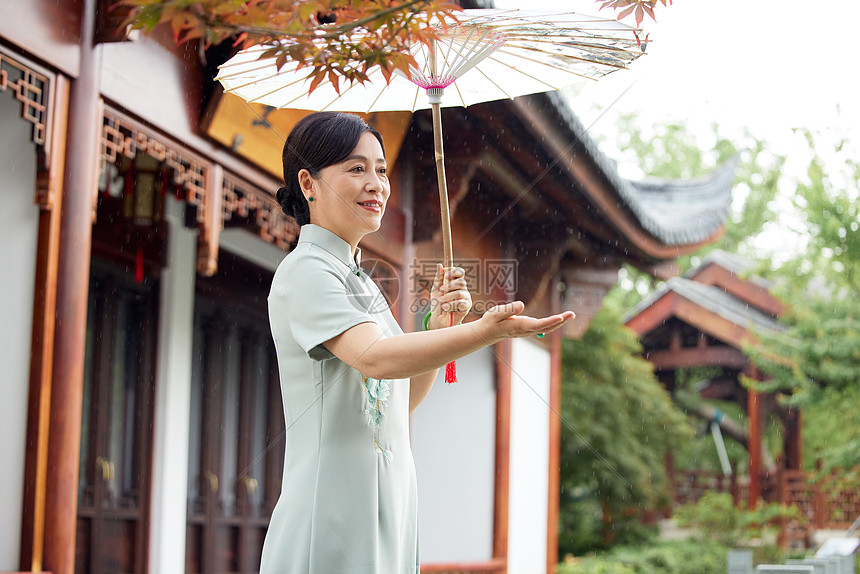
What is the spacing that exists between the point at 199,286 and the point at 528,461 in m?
3.54

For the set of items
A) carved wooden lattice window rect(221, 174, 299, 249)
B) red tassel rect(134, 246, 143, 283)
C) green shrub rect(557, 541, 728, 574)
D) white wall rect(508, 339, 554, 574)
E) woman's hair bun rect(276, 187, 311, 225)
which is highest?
carved wooden lattice window rect(221, 174, 299, 249)

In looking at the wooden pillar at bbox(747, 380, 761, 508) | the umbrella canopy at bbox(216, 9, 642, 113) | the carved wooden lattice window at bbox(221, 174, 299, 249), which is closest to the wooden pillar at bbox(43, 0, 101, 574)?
the umbrella canopy at bbox(216, 9, 642, 113)

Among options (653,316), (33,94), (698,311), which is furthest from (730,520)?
(33,94)

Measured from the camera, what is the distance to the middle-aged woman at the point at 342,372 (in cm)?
154

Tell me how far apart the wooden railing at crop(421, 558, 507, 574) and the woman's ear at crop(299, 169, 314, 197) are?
15.5ft

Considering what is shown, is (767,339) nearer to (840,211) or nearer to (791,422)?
(840,211)

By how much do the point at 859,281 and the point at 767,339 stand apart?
1493mm

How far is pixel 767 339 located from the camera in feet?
38.6

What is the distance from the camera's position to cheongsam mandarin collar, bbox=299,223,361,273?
176 centimetres

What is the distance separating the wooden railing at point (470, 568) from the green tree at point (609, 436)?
4.85 m

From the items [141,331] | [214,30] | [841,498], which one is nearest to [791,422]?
[841,498]

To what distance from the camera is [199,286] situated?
597 cm

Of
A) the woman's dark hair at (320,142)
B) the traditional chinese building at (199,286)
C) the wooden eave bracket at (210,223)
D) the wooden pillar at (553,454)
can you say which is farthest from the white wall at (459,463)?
the woman's dark hair at (320,142)

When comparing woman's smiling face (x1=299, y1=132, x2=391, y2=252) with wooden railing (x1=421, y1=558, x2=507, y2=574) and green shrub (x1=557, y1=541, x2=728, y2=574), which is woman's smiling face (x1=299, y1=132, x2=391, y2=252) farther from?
green shrub (x1=557, y1=541, x2=728, y2=574)
